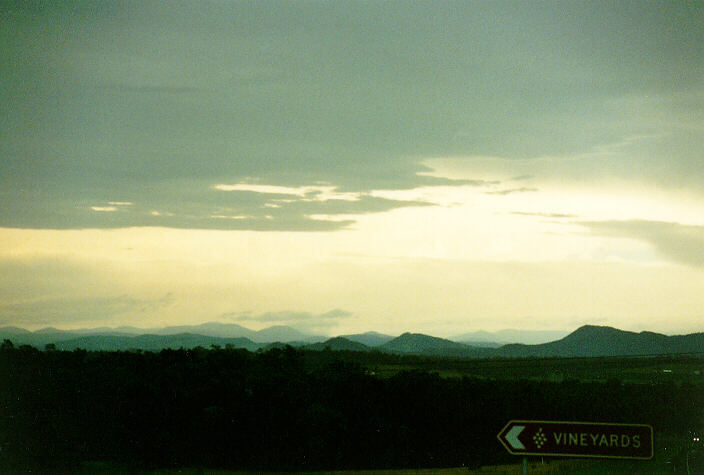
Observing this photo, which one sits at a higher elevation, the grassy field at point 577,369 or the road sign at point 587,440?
the road sign at point 587,440

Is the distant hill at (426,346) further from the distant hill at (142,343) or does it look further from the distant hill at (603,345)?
the distant hill at (142,343)

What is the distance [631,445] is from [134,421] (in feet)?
105

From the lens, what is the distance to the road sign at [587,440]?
12.1m

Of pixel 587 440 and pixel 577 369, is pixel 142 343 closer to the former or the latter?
pixel 577 369

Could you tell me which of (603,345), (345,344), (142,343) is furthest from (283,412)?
(603,345)

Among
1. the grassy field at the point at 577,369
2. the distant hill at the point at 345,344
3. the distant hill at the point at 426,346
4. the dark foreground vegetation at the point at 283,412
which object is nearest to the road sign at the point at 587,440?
the dark foreground vegetation at the point at 283,412

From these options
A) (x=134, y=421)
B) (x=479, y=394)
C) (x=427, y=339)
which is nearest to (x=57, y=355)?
(x=134, y=421)

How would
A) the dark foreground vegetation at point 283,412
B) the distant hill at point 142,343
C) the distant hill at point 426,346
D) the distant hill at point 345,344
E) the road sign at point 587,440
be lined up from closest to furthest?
the road sign at point 587,440 → the dark foreground vegetation at point 283,412 → the distant hill at point 142,343 → the distant hill at point 345,344 → the distant hill at point 426,346

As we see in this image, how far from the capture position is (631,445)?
12344 mm

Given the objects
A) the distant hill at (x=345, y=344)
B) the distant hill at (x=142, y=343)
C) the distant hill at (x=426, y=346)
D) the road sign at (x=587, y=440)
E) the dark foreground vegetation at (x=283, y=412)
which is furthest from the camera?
the distant hill at (x=426, y=346)

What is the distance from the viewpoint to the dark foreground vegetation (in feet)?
122

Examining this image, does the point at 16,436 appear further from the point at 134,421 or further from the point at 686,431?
the point at 686,431

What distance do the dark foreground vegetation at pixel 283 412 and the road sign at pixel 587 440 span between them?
23.9 m

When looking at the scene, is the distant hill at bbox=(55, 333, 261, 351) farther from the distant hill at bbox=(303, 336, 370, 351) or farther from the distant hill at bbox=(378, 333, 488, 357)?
the distant hill at bbox=(378, 333, 488, 357)
